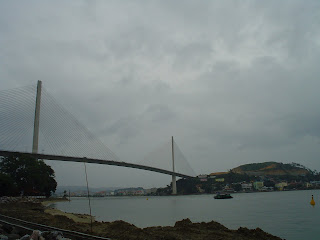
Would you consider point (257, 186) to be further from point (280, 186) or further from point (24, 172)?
point (24, 172)

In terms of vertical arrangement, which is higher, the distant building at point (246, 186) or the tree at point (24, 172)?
the tree at point (24, 172)

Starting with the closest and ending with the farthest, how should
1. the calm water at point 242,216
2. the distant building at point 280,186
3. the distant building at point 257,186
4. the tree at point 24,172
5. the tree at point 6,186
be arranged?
the calm water at point 242,216, the tree at point 6,186, the tree at point 24,172, the distant building at point 280,186, the distant building at point 257,186

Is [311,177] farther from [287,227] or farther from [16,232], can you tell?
[16,232]

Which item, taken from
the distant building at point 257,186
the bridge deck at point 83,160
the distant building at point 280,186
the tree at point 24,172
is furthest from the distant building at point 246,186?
the tree at point 24,172

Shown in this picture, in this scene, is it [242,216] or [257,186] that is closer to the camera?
[242,216]

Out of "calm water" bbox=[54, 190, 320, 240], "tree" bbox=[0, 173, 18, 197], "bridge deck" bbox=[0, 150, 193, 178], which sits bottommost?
"calm water" bbox=[54, 190, 320, 240]

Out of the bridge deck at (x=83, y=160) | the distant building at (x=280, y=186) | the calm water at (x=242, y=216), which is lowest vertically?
the distant building at (x=280, y=186)

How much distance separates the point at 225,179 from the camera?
12575cm

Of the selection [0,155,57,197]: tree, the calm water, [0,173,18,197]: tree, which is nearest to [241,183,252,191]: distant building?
the calm water

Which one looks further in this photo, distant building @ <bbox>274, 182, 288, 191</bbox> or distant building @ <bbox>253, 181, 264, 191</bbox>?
distant building @ <bbox>253, 181, 264, 191</bbox>

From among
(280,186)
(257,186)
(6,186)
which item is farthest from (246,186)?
(6,186)

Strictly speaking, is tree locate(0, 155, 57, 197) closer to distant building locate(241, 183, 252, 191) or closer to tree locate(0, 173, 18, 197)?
tree locate(0, 173, 18, 197)

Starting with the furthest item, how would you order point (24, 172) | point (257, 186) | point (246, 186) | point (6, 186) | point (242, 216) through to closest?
point (246, 186) → point (257, 186) → point (24, 172) → point (6, 186) → point (242, 216)

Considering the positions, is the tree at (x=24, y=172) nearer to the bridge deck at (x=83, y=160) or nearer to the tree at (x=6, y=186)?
the tree at (x=6, y=186)
